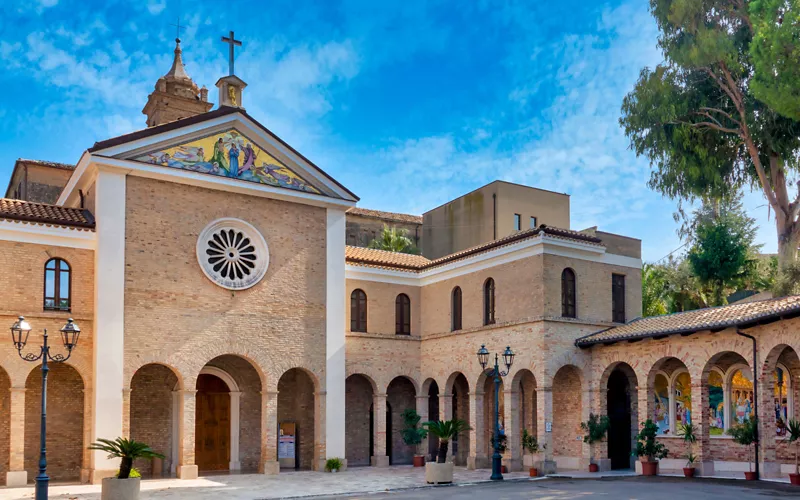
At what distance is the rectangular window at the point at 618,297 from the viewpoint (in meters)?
28.7

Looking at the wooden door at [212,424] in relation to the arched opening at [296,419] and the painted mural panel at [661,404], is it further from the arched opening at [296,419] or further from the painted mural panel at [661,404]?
the painted mural panel at [661,404]

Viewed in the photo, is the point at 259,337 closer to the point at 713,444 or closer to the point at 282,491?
the point at 282,491

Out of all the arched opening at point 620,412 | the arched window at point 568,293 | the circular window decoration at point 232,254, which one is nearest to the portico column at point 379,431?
the circular window decoration at point 232,254

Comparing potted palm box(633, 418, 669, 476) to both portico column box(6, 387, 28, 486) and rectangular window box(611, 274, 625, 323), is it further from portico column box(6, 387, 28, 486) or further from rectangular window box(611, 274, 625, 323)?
portico column box(6, 387, 28, 486)

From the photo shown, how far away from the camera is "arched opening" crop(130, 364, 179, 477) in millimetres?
25609

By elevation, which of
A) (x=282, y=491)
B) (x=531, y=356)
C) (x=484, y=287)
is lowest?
(x=282, y=491)

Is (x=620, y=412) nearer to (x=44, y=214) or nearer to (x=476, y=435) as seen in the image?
(x=476, y=435)

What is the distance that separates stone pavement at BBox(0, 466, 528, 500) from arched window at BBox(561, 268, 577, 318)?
5.55m

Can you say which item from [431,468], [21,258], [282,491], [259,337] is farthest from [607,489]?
[21,258]

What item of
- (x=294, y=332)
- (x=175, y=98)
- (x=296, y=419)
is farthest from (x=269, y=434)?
(x=175, y=98)

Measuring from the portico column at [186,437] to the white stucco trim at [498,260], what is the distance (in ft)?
26.1

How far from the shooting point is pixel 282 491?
843 inches

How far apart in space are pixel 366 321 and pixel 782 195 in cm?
1586

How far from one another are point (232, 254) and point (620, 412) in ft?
47.1
